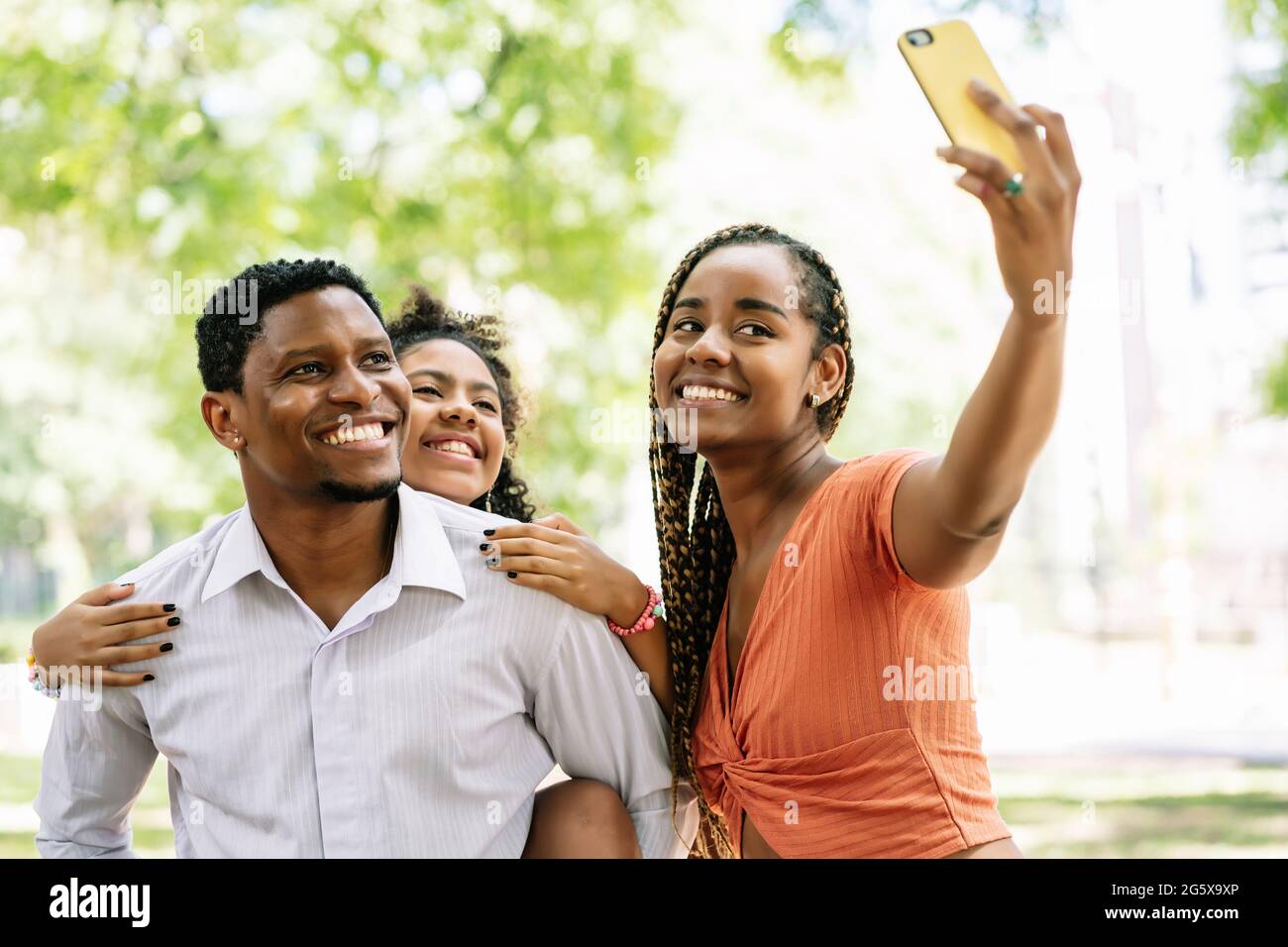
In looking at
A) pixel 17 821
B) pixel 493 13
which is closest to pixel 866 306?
pixel 493 13

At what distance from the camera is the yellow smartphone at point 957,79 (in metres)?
1.95

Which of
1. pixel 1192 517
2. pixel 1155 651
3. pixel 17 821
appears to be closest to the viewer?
pixel 17 821

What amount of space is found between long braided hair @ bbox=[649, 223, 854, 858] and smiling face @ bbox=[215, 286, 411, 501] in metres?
0.63

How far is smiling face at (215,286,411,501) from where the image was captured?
9.16 feet

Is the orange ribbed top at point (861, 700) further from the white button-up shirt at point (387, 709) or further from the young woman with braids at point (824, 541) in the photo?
the white button-up shirt at point (387, 709)

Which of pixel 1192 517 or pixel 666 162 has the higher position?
pixel 666 162

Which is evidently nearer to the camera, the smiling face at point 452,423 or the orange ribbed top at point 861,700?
the orange ribbed top at point 861,700

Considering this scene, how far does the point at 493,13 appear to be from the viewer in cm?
747

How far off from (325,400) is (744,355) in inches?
35.7

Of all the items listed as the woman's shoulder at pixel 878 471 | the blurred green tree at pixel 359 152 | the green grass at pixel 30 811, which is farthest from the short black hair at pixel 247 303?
the green grass at pixel 30 811

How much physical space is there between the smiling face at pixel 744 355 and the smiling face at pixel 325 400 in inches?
24.6

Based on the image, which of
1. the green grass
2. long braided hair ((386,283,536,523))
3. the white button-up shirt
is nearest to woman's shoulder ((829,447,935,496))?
the white button-up shirt
